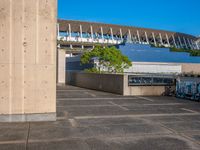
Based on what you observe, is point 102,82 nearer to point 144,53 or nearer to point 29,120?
point 29,120

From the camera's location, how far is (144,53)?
6284 cm

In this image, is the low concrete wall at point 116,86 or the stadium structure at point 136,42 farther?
the stadium structure at point 136,42

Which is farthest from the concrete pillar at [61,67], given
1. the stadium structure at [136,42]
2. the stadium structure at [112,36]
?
the stadium structure at [112,36]

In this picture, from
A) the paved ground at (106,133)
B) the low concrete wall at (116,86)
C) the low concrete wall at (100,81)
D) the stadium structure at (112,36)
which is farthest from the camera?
the stadium structure at (112,36)

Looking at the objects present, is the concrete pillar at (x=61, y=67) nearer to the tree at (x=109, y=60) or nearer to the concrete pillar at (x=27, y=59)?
the tree at (x=109, y=60)

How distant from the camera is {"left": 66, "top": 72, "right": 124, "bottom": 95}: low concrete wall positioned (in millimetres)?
18256

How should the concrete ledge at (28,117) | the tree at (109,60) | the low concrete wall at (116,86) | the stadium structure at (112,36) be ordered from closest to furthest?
the concrete ledge at (28,117) < the low concrete wall at (116,86) < the tree at (109,60) < the stadium structure at (112,36)

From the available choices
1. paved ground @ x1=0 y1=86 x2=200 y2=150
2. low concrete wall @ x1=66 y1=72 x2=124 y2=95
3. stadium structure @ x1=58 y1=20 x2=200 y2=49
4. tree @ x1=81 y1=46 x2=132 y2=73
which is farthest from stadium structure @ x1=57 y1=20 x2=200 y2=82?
paved ground @ x1=0 y1=86 x2=200 y2=150

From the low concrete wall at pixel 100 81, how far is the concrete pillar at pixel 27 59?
9533 mm

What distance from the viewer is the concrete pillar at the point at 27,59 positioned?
8203 mm

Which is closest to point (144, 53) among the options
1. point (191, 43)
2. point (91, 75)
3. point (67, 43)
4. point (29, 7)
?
point (91, 75)

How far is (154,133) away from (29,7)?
4.98 m

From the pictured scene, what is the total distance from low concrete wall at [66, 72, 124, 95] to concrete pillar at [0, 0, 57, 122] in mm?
9533

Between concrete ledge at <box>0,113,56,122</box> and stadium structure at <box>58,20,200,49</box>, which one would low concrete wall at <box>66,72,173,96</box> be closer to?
concrete ledge at <box>0,113,56,122</box>
